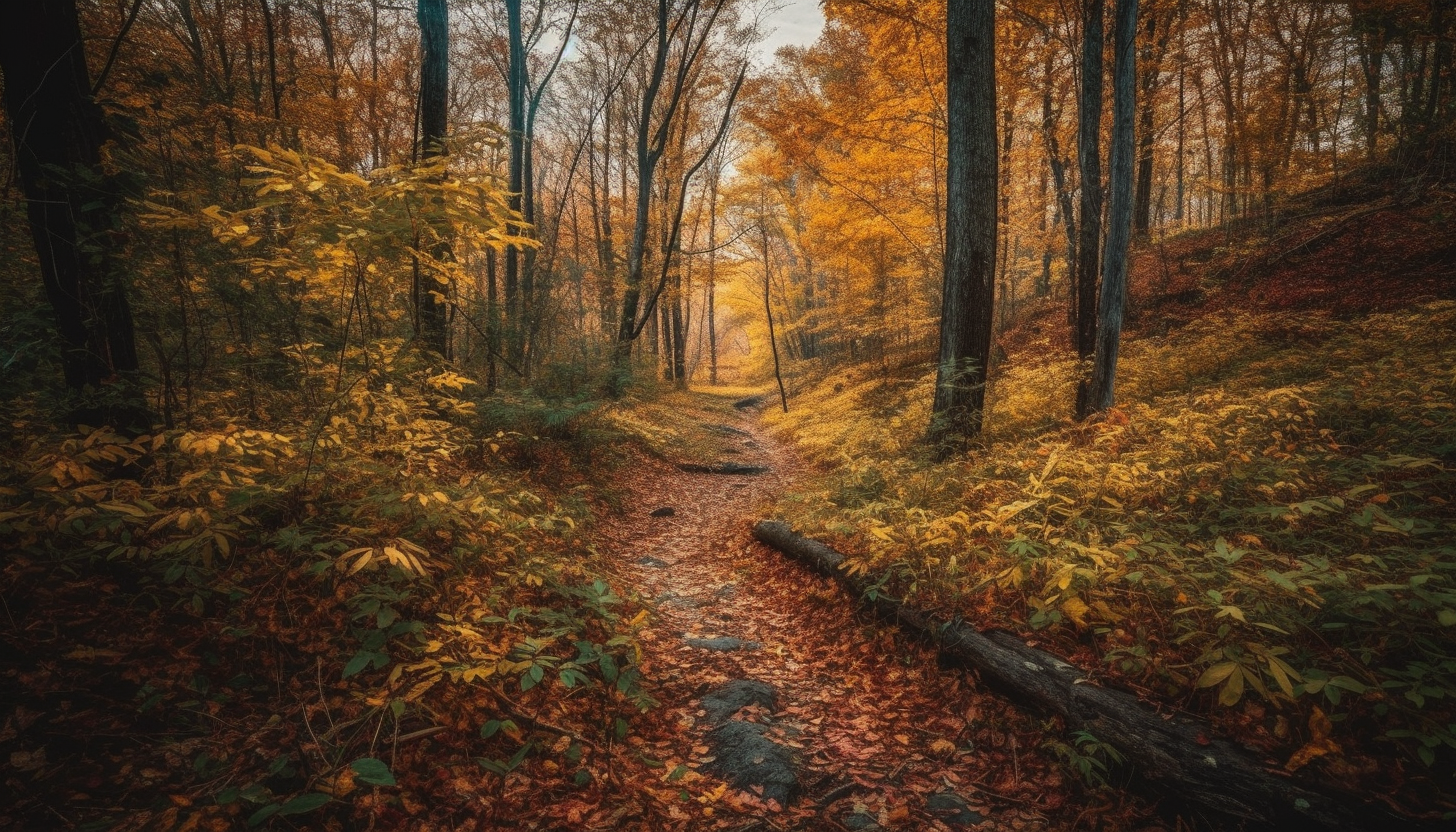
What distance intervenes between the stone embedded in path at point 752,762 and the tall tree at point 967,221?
15.1 ft

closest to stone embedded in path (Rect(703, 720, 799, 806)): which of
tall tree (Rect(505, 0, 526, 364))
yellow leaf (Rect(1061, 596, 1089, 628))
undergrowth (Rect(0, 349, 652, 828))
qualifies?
undergrowth (Rect(0, 349, 652, 828))

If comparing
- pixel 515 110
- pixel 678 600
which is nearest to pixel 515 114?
pixel 515 110

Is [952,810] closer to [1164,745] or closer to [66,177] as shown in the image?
[1164,745]

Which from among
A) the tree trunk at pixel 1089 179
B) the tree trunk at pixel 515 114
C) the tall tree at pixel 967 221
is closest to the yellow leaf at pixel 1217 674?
the tall tree at pixel 967 221

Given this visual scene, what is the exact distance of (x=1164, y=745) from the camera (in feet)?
7.98

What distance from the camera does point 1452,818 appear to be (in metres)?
1.78

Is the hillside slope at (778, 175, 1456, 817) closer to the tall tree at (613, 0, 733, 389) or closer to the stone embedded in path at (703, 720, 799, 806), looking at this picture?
the stone embedded in path at (703, 720, 799, 806)

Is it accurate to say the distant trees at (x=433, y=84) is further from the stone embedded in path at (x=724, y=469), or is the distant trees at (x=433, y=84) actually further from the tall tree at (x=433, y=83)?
the stone embedded in path at (x=724, y=469)

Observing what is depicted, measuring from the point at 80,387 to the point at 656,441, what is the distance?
871cm

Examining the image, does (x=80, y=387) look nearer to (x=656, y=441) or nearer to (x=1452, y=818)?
(x=1452, y=818)

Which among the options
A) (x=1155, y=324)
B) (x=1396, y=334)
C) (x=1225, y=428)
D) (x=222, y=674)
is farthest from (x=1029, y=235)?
(x=222, y=674)

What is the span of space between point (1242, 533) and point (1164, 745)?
235 centimetres

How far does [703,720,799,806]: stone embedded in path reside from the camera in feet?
9.27

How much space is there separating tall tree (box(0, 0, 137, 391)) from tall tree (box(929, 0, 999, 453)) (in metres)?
7.39
